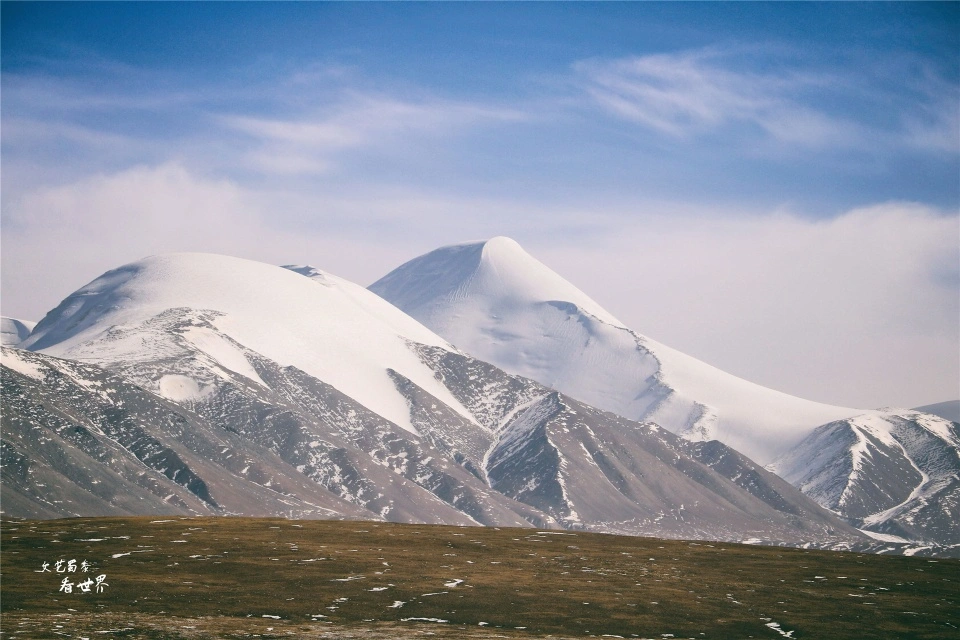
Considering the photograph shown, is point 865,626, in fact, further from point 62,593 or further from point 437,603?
point 62,593

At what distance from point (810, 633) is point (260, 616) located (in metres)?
55.1

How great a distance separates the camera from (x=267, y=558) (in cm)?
13975

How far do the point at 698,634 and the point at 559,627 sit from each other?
13778mm

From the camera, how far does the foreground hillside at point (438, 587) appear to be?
4112 inches

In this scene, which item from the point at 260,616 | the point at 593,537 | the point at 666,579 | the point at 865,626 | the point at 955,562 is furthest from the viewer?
the point at 593,537

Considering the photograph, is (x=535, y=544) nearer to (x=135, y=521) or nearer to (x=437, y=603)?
(x=437, y=603)

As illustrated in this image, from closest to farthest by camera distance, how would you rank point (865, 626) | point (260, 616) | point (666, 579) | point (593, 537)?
point (260, 616)
point (865, 626)
point (666, 579)
point (593, 537)

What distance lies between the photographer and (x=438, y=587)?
411ft

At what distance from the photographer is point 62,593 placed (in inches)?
4373

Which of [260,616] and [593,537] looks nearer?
[260,616]

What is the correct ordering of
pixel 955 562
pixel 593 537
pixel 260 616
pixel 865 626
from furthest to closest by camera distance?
pixel 593 537
pixel 955 562
pixel 865 626
pixel 260 616

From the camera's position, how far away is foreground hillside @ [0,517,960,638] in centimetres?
10444

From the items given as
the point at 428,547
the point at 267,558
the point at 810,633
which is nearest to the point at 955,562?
the point at 810,633

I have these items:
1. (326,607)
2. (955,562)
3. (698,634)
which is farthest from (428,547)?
(955,562)
